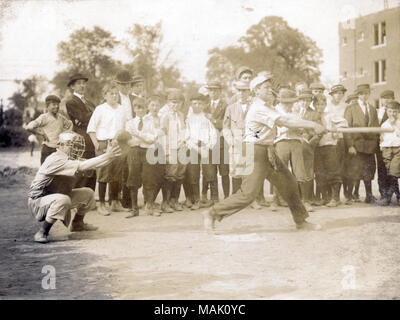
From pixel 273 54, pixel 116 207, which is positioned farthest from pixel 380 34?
pixel 116 207

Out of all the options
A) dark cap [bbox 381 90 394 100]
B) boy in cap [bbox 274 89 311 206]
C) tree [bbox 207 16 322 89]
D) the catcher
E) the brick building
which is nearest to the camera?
the catcher

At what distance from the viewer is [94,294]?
12.4ft

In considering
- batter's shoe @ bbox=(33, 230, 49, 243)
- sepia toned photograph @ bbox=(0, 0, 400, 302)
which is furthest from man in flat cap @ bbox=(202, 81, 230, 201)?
batter's shoe @ bbox=(33, 230, 49, 243)

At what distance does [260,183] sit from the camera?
5508 mm

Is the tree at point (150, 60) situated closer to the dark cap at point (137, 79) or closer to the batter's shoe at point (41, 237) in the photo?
the dark cap at point (137, 79)

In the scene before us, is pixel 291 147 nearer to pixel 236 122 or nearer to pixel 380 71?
pixel 236 122

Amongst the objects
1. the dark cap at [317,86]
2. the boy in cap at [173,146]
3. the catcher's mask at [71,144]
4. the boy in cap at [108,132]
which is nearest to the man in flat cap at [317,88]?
the dark cap at [317,86]

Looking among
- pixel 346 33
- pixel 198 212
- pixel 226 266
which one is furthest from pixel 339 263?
pixel 346 33

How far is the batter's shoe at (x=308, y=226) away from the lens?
18.4ft

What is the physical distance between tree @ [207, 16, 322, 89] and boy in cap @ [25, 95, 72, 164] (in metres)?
2.20

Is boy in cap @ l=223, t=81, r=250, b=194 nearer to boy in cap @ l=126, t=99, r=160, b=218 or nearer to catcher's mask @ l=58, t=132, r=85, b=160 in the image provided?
boy in cap @ l=126, t=99, r=160, b=218

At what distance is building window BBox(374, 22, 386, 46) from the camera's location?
6.36 m
